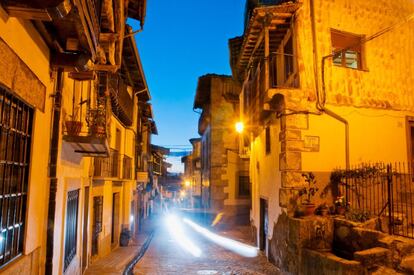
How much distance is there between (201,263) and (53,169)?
7.02m


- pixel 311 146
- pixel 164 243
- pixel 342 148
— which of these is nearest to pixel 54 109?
pixel 311 146

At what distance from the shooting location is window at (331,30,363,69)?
10.4m

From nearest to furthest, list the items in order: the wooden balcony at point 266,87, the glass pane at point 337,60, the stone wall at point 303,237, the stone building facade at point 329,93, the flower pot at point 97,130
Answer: the flower pot at point 97,130
the stone wall at point 303,237
the stone building facade at point 329,93
the wooden balcony at point 266,87
the glass pane at point 337,60

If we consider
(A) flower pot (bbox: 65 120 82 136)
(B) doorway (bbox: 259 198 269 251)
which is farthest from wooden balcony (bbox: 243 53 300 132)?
(A) flower pot (bbox: 65 120 82 136)

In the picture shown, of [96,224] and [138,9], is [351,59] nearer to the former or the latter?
[138,9]

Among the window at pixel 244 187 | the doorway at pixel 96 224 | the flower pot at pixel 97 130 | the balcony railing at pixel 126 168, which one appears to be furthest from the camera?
the window at pixel 244 187

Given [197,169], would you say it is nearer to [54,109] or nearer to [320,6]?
[320,6]

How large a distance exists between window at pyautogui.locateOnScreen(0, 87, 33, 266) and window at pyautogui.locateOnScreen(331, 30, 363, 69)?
897 centimetres

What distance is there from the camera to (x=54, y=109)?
18.8 feet

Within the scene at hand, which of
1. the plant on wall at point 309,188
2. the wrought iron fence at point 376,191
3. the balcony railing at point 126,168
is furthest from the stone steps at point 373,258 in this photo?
the balcony railing at point 126,168

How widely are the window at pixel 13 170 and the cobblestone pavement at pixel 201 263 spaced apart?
611cm

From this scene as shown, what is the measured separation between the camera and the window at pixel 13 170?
12.5ft

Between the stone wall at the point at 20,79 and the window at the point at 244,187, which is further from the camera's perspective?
the window at the point at 244,187

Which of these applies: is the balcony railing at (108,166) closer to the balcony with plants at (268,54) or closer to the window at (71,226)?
the window at (71,226)
